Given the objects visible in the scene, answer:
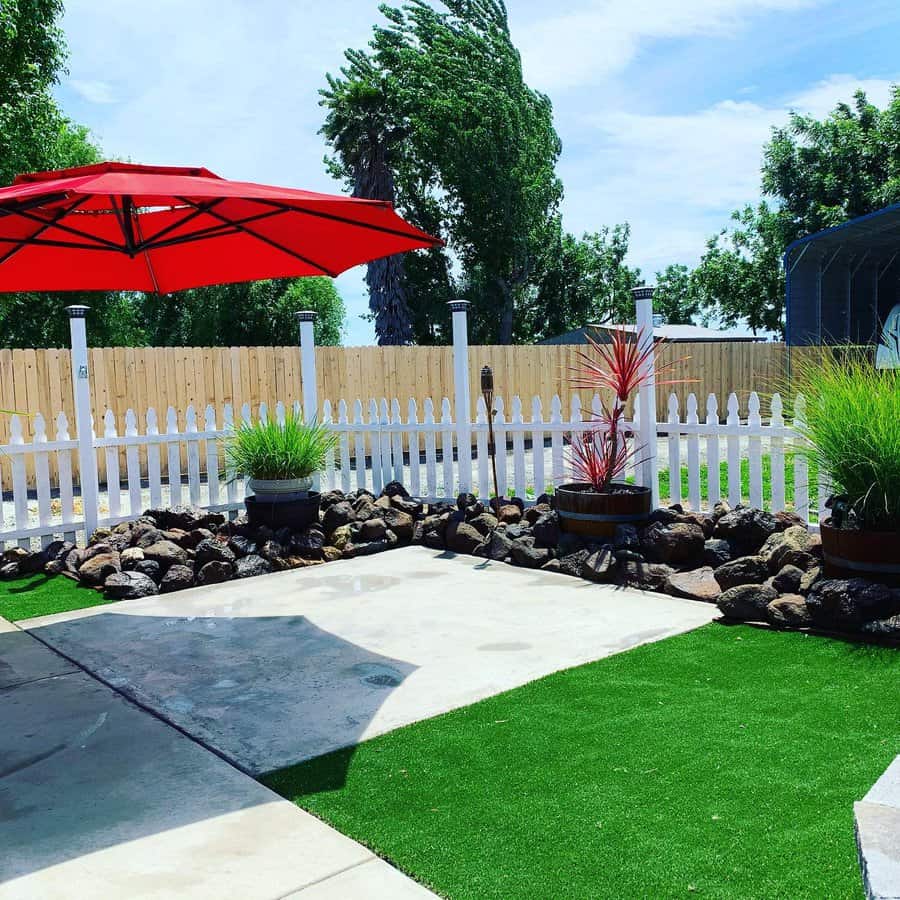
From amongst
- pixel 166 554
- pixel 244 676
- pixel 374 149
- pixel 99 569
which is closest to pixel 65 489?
pixel 99 569

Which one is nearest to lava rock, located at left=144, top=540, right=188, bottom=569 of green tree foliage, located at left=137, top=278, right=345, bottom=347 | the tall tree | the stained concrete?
the stained concrete

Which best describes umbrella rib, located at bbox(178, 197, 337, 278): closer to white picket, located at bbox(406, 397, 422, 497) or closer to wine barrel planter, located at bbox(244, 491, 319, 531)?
wine barrel planter, located at bbox(244, 491, 319, 531)

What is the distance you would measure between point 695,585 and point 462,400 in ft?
10.2

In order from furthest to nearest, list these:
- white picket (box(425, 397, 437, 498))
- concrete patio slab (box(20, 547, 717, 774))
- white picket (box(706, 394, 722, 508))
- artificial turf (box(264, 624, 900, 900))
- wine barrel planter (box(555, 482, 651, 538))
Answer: white picket (box(425, 397, 437, 498)) < white picket (box(706, 394, 722, 508)) < wine barrel planter (box(555, 482, 651, 538)) < concrete patio slab (box(20, 547, 717, 774)) < artificial turf (box(264, 624, 900, 900))

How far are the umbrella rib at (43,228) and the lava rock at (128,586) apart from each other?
6.82 feet

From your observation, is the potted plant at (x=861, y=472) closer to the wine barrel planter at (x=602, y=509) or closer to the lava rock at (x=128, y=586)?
the wine barrel planter at (x=602, y=509)

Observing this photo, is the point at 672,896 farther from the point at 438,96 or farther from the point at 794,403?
the point at 438,96

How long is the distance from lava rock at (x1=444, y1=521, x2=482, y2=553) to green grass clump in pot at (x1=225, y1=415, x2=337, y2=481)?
128 centimetres

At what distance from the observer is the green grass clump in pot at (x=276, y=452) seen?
688cm

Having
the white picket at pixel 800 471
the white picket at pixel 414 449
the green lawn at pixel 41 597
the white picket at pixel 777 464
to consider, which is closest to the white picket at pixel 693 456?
the white picket at pixel 777 464

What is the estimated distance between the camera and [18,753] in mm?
3207

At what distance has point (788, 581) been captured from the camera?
468cm

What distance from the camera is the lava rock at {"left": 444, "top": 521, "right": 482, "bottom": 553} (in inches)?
259

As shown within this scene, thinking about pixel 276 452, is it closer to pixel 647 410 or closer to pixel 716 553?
pixel 647 410
